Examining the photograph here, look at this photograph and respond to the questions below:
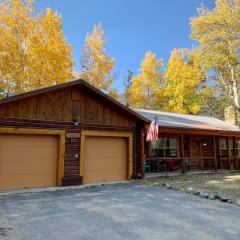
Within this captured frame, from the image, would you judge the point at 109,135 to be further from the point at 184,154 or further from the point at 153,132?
the point at 184,154

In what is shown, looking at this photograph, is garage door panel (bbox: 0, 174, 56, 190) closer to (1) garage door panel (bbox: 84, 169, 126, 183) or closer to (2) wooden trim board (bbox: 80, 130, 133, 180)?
(2) wooden trim board (bbox: 80, 130, 133, 180)

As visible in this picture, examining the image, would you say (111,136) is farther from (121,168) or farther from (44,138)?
(44,138)

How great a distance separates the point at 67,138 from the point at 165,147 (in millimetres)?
7331

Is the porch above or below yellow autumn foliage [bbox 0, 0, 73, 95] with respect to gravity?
below

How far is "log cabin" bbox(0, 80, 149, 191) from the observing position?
10312mm

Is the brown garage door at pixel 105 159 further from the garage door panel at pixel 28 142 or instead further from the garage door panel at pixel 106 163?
the garage door panel at pixel 28 142

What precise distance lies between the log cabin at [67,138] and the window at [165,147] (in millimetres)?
2991

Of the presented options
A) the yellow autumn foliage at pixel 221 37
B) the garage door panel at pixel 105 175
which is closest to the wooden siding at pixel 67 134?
the garage door panel at pixel 105 175

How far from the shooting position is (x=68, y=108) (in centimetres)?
1166

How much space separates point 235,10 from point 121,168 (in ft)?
33.6

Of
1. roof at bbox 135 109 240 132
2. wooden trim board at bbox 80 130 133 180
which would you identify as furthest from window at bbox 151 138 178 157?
wooden trim board at bbox 80 130 133 180

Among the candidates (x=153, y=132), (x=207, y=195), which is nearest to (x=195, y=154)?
(x=153, y=132)

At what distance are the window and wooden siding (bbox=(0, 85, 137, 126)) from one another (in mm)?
3556

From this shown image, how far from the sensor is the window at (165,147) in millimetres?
16562
